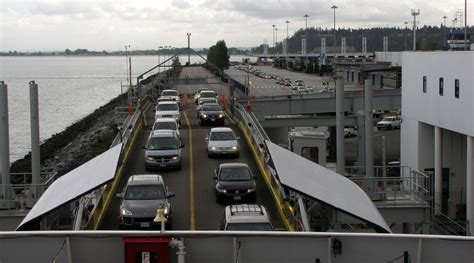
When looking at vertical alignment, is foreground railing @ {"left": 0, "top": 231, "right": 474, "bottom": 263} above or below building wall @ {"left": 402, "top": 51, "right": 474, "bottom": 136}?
below

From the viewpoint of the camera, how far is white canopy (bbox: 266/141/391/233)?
11781 mm

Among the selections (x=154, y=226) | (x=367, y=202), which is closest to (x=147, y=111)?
(x=154, y=226)

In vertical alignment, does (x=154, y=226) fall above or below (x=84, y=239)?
below

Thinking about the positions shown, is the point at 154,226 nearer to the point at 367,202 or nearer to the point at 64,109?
the point at 367,202

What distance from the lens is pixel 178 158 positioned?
2620cm

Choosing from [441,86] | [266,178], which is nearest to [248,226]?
[266,178]

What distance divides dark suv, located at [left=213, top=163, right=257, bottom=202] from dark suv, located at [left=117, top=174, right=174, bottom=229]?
240 cm

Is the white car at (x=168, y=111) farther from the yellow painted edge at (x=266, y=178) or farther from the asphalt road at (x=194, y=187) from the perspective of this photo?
the yellow painted edge at (x=266, y=178)

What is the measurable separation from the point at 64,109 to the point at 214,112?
229 ft

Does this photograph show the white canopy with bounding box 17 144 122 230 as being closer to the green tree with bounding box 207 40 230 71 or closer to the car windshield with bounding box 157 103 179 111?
the car windshield with bounding box 157 103 179 111

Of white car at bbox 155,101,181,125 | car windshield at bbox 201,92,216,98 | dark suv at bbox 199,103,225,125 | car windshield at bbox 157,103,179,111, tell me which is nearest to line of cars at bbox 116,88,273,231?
dark suv at bbox 199,103,225,125

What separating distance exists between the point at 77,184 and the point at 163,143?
46.9ft

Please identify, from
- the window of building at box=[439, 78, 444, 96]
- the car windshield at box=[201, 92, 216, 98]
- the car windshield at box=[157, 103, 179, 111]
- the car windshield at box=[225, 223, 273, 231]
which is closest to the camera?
the car windshield at box=[225, 223, 273, 231]

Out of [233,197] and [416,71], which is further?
[416,71]
